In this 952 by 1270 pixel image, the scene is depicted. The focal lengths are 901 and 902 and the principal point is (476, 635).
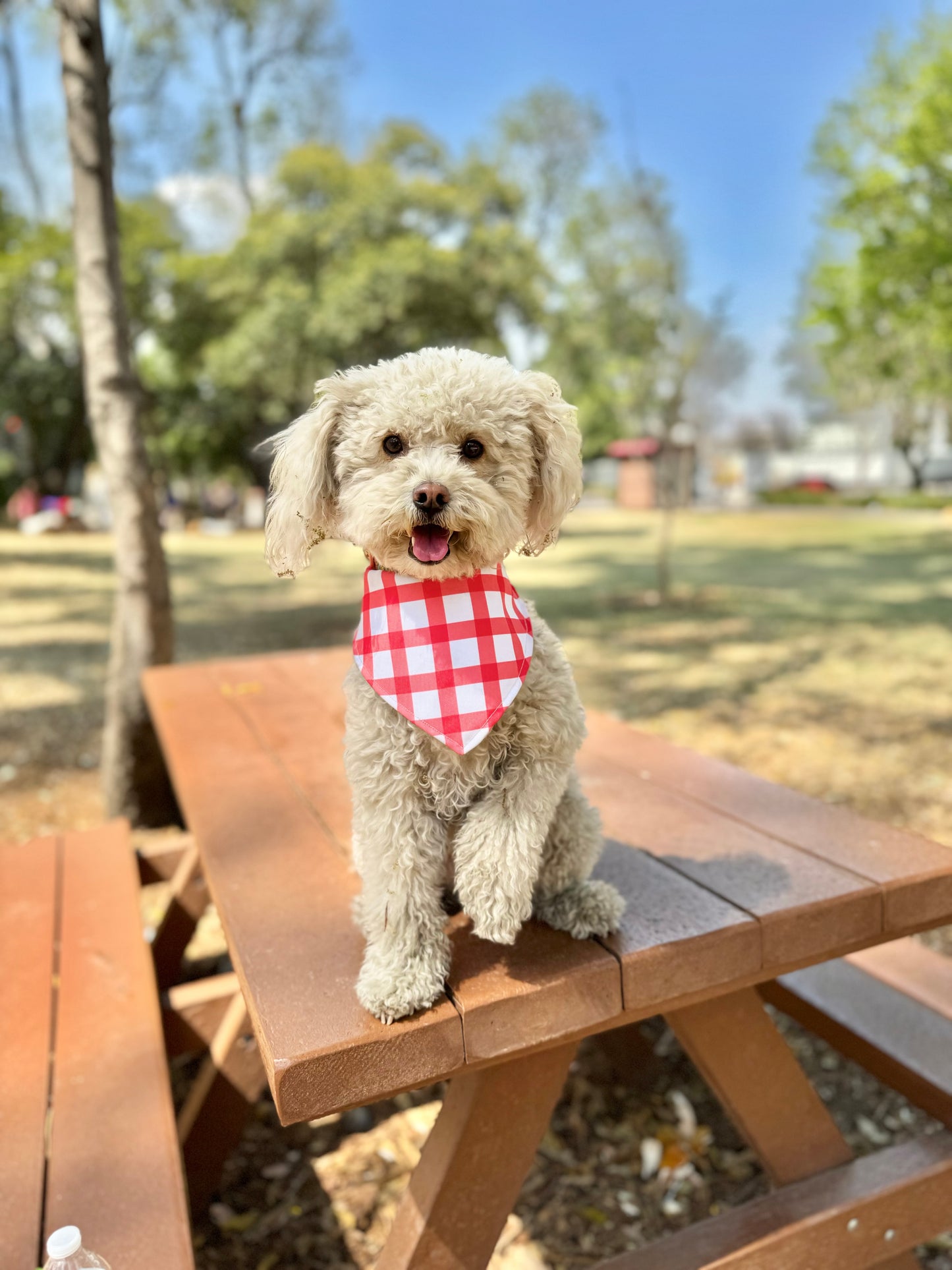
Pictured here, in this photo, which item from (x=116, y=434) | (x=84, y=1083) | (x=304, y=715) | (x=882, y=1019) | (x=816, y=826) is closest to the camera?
(x=84, y=1083)

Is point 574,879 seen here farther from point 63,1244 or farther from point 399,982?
point 63,1244

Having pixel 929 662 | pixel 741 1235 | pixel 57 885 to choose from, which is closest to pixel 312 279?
pixel 929 662

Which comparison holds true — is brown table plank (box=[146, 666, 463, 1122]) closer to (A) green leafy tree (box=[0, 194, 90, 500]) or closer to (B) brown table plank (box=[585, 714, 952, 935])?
(B) brown table plank (box=[585, 714, 952, 935])

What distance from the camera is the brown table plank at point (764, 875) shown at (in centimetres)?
170

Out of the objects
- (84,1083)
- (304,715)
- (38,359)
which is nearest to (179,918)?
(304,715)

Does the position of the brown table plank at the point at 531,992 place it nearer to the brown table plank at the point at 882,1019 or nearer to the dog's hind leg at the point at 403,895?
the dog's hind leg at the point at 403,895

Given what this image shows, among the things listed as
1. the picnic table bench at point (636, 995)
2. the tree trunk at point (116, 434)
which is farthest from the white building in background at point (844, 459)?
the picnic table bench at point (636, 995)

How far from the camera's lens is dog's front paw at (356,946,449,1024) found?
1.40 meters

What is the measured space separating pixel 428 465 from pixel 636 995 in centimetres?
97

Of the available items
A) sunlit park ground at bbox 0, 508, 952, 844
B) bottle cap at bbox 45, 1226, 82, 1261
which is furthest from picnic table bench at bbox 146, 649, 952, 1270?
sunlit park ground at bbox 0, 508, 952, 844

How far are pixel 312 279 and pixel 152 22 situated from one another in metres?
11.4

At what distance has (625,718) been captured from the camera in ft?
20.2

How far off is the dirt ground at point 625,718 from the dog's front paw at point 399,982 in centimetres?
128

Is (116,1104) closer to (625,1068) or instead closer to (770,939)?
(770,939)
